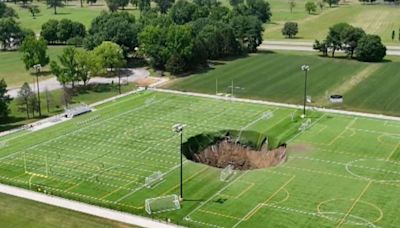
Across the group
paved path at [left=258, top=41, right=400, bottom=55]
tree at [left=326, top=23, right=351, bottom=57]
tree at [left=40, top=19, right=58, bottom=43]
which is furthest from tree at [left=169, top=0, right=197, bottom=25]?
tree at [left=326, top=23, right=351, bottom=57]

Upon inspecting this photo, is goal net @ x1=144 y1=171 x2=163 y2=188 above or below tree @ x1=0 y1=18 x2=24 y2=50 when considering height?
below

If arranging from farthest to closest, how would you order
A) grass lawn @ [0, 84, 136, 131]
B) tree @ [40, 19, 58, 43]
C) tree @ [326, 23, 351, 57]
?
tree @ [40, 19, 58, 43]
tree @ [326, 23, 351, 57]
grass lawn @ [0, 84, 136, 131]

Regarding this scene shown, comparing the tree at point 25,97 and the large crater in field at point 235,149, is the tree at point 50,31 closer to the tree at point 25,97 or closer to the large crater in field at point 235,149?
the tree at point 25,97

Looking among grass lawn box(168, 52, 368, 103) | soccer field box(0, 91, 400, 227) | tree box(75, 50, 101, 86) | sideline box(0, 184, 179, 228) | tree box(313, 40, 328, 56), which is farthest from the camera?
tree box(313, 40, 328, 56)

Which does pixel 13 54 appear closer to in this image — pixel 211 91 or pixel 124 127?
pixel 211 91

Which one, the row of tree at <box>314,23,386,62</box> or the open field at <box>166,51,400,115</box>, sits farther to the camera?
the row of tree at <box>314,23,386,62</box>

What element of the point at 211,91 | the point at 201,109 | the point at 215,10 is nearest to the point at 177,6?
the point at 215,10

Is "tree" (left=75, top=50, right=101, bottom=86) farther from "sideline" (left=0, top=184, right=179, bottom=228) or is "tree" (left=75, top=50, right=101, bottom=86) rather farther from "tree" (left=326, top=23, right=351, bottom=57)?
"tree" (left=326, top=23, right=351, bottom=57)
